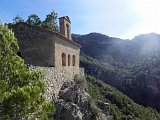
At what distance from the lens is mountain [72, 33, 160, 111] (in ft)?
289

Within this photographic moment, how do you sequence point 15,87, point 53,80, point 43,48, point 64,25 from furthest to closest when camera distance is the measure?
point 64,25 → point 43,48 → point 53,80 → point 15,87

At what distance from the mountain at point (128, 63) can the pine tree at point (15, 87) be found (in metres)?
67.0

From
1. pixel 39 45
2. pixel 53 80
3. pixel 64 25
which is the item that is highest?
pixel 64 25

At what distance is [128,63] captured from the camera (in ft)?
389

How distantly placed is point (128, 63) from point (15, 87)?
104 meters

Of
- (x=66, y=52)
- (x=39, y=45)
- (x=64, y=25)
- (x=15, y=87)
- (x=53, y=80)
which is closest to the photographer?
(x=15, y=87)

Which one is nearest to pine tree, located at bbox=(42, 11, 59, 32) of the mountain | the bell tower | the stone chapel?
the bell tower

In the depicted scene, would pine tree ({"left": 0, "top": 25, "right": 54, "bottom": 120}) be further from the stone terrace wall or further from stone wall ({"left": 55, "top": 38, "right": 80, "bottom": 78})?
stone wall ({"left": 55, "top": 38, "right": 80, "bottom": 78})

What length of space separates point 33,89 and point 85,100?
13.7 m

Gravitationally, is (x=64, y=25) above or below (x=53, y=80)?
above

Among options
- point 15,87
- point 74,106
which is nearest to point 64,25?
point 74,106

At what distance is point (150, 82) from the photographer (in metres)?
91.3

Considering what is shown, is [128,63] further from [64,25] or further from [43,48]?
[43,48]

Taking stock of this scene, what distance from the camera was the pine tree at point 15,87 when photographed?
15852 millimetres
